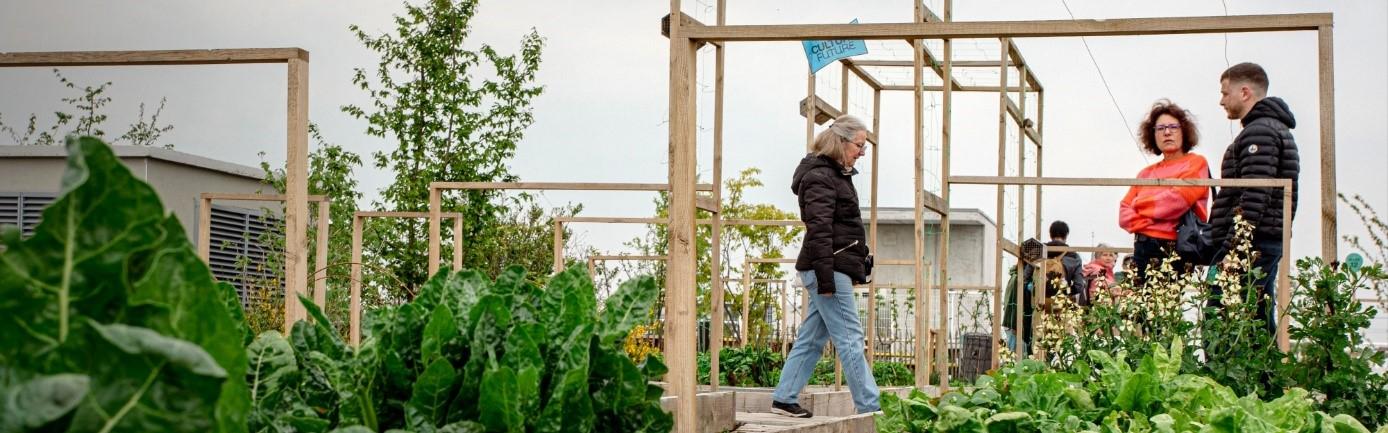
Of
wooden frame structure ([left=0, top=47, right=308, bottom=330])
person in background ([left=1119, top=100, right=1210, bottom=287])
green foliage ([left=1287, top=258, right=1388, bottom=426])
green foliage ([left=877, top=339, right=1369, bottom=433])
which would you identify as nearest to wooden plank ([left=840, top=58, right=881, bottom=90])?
person in background ([left=1119, top=100, right=1210, bottom=287])

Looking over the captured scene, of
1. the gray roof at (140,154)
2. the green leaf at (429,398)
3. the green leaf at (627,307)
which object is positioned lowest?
the green leaf at (429,398)

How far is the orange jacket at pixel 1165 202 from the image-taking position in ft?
20.9

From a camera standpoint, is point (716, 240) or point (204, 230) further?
point (204, 230)

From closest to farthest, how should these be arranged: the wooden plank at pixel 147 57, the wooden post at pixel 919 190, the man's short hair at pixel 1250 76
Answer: the wooden plank at pixel 147 57
the wooden post at pixel 919 190
the man's short hair at pixel 1250 76

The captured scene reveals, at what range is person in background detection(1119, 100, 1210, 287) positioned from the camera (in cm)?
637

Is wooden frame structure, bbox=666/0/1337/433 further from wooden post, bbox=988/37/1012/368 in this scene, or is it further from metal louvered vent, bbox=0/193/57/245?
metal louvered vent, bbox=0/193/57/245

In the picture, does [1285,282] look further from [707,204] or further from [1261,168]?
[707,204]

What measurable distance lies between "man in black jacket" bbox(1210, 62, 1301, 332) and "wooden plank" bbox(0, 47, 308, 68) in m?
3.50

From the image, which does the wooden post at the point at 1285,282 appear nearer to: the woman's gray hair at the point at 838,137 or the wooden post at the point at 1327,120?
the wooden post at the point at 1327,120

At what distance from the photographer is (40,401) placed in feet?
2.18

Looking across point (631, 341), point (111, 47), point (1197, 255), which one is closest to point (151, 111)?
point (631, 341)

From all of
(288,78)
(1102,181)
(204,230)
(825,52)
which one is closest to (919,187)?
(1102,181)

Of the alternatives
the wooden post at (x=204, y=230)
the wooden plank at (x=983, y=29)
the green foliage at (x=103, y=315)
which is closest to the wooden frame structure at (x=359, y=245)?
the wooden post at (x=204, y=230)

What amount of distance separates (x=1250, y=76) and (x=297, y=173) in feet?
13.3
